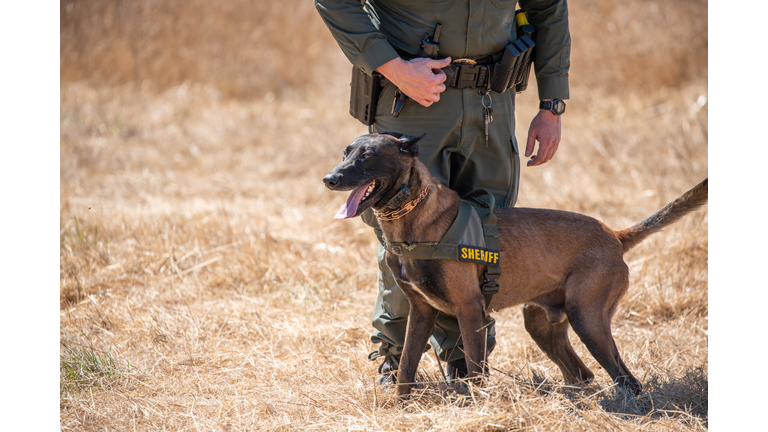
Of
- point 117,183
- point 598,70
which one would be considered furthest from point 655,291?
point 598,70

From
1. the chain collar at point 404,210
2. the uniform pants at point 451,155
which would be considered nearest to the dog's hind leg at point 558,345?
the uniform pants at point 451,155

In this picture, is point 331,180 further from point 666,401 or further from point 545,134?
point 666,401

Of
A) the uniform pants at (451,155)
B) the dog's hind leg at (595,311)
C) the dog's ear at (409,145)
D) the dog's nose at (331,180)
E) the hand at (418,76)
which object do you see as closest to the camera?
the dog's nose at (331,180)

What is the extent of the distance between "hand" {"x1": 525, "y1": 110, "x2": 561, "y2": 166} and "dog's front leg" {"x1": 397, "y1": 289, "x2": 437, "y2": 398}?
3.17 ft

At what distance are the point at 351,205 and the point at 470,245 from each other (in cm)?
59

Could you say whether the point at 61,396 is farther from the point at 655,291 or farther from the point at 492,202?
the point at 655,291

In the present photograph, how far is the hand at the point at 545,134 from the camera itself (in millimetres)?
3154

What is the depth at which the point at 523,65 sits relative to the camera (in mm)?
3092

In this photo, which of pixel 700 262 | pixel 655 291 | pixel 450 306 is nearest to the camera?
pixel 450 306

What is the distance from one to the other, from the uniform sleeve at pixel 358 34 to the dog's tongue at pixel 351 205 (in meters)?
0.61

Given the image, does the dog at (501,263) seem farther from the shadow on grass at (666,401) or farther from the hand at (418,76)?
the hand at (418,76)

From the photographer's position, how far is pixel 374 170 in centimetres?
253

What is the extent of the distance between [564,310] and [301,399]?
1.34 meters

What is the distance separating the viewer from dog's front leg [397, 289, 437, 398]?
2875 mm
